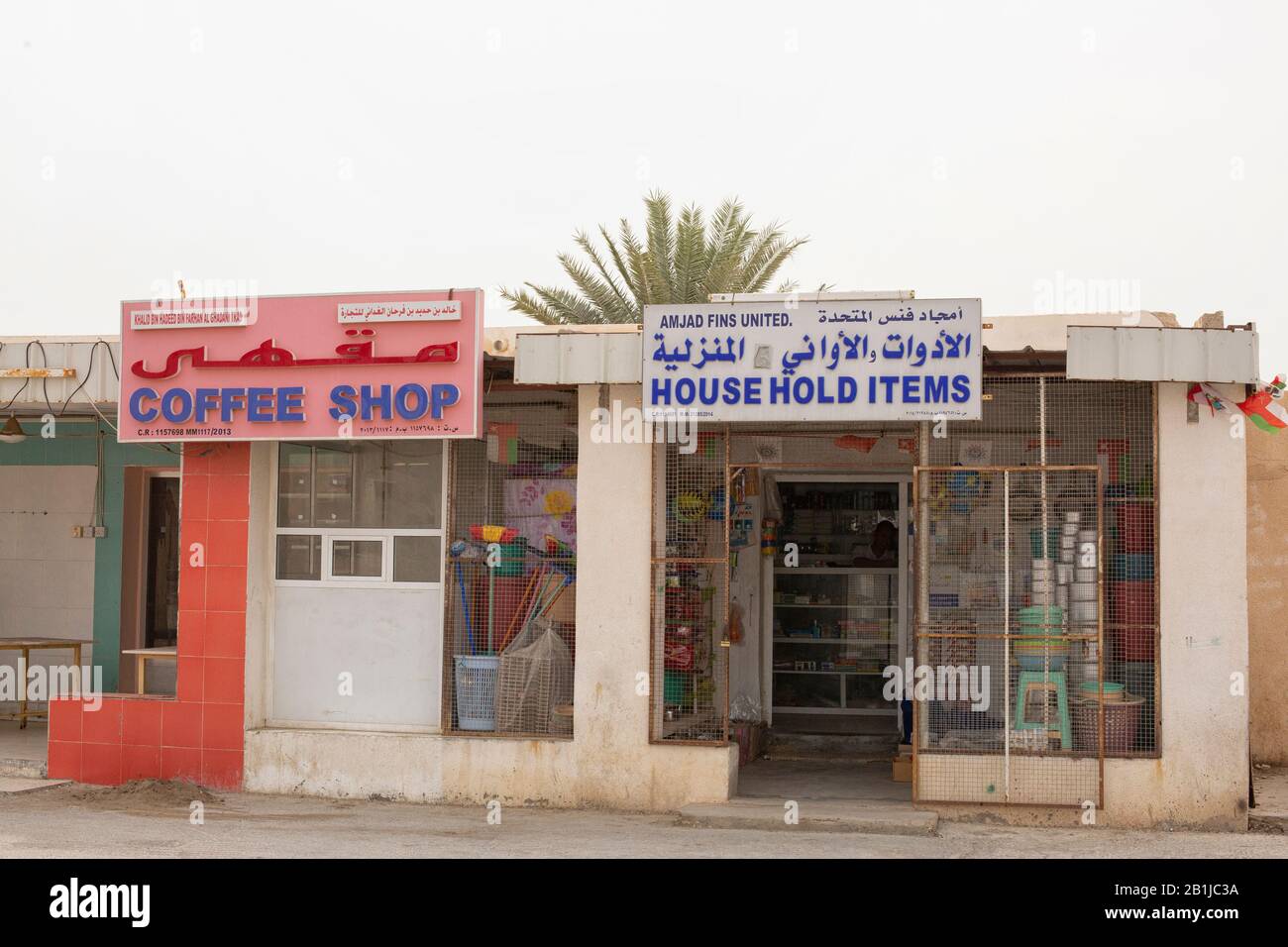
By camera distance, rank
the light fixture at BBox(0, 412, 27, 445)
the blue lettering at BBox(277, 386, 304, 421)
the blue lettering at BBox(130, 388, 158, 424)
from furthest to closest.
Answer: the light fixture at BBox(0, 412, 27, 445) < the blue lettering at BBox(130, 388, 158, 424) < the blue lettering at BBox(277, 386, 304, 421)

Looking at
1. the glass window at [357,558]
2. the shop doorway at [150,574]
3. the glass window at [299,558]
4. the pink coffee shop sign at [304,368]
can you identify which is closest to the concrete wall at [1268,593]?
the pink coffee shop sign at [304,368]

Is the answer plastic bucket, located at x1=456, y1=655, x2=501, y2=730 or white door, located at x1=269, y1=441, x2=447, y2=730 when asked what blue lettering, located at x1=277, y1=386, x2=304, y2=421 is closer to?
white door, located at x1=269, y1=441, x2=447, y2=730

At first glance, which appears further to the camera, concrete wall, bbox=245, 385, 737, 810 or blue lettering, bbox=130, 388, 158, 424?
blue lettering, bbox=130, 388, 158, 424

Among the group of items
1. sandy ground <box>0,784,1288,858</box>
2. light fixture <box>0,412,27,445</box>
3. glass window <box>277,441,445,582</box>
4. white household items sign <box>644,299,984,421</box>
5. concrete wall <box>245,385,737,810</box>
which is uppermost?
white household items sign <box>644,299,984,421</box>

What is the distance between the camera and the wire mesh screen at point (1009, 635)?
965 centimetres

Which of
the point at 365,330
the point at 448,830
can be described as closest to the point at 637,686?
the point at 448,830

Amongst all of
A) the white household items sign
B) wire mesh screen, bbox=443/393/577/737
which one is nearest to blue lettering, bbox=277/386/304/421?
wire mesh screen, bbox=443/393/577/737

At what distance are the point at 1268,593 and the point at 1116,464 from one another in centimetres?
330

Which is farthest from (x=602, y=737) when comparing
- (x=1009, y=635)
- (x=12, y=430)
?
(x=12, y=430)

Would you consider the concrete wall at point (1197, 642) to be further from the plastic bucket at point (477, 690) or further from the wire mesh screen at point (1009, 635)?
the plastic bucket at point (477, 690)

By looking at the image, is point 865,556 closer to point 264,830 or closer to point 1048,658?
point 1048,658

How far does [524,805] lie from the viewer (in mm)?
10289

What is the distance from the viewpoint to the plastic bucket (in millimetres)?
10594

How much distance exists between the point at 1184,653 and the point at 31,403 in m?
9.13
